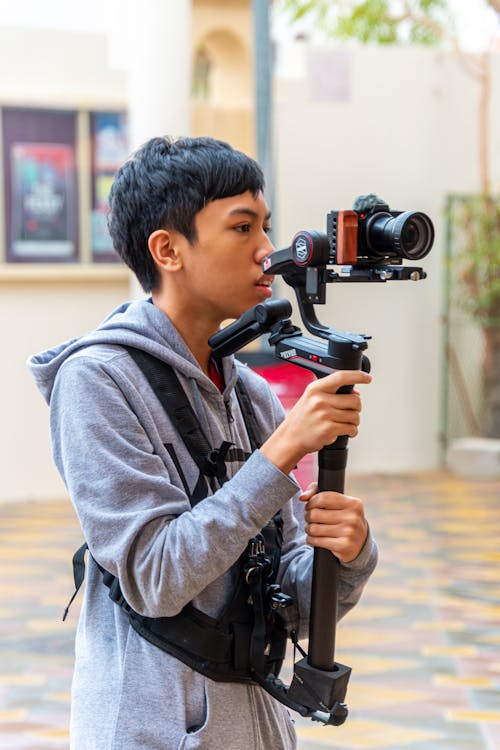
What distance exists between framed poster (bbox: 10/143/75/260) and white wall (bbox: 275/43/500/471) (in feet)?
5.38

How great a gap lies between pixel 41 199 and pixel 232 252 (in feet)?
22.6

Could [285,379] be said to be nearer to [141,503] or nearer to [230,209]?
[230,209]

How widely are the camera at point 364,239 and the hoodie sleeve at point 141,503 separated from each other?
261 mm

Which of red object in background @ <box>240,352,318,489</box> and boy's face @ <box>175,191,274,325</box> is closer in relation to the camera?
boy's face @ <box>175,191,274,325</box>

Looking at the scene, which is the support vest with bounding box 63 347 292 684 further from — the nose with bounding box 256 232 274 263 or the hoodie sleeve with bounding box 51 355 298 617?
the nose with bounding box 256 232 274 263

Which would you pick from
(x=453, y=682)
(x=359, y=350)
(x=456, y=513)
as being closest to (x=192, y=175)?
(x=359, y=350)

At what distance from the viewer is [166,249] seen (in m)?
1.60

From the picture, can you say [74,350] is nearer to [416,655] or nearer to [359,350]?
[359,350]

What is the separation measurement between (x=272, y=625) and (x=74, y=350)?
0.46 metres

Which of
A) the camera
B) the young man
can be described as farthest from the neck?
the camera

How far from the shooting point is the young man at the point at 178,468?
1.37m

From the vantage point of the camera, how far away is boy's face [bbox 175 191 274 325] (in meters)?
1.55

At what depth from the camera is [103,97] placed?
8.21 metres

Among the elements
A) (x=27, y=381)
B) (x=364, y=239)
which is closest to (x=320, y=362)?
(x=364, y=239)
